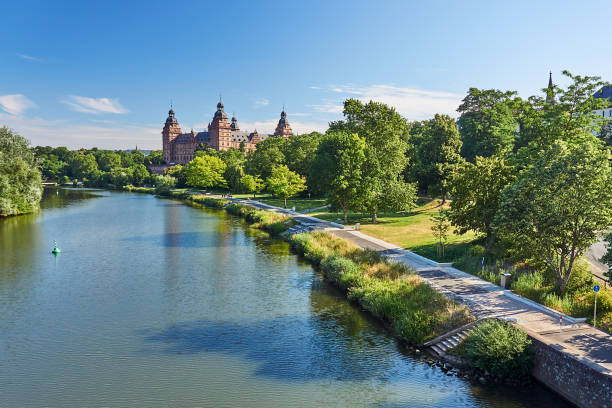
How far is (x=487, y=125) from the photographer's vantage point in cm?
6444

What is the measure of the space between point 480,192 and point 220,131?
16693cm

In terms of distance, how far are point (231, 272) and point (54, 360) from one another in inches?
633

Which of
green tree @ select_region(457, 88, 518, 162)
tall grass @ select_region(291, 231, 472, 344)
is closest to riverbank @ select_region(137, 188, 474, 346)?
tall grass @ select_region(291, 231, 472, 344)

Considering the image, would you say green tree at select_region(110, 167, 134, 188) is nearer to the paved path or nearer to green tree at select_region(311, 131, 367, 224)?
green tree at select_region(311, 131, 367, 224)

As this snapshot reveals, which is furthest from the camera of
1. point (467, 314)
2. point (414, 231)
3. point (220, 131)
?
point (220, 131)

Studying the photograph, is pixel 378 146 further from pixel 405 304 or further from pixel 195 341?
pixel 195 341

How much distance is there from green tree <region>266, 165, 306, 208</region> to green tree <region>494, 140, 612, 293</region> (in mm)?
44209

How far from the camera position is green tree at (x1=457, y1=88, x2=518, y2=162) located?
61281 millimetres

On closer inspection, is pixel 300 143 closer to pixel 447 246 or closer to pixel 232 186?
pixel 232 186

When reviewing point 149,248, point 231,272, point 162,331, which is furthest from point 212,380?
point 149,248

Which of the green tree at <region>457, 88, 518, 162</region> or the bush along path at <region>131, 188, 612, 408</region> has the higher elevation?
the green tree at <region>457, 88, 518, 162</region>

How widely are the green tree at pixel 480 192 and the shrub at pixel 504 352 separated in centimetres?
1294

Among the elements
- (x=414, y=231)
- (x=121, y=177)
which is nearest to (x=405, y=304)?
(x=414, y=231)

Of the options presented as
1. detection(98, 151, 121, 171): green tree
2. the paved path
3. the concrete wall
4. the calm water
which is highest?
detection(98, 151, 121, 171): green tree
